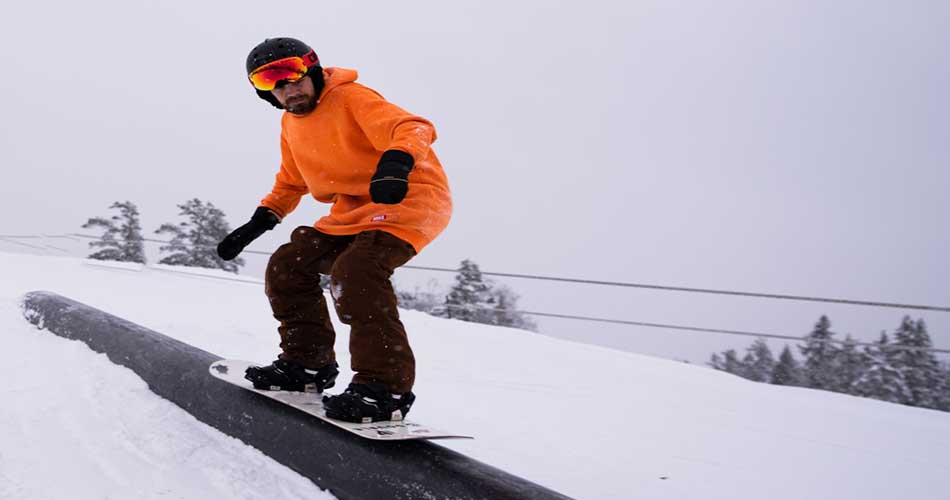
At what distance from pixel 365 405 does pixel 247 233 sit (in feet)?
4.38

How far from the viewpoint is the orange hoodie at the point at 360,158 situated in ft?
7.56

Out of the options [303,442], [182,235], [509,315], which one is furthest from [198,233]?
[303,442]

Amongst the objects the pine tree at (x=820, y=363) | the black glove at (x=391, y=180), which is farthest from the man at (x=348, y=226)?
the pine tree at (x=820, y=363)

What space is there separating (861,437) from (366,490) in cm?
339

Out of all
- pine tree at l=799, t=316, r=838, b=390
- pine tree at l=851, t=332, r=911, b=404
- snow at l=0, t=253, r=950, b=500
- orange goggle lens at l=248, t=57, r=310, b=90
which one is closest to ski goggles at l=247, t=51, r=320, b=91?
orange goggle lens at l=248, t=57, r=310, b=90

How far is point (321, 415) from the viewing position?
2.17 meters

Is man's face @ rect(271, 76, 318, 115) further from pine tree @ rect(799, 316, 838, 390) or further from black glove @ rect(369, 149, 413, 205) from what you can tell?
pine tree @ rect(799, 316, 838, 390)

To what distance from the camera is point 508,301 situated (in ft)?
64.4

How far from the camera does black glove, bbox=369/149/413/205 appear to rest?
2.00 meters

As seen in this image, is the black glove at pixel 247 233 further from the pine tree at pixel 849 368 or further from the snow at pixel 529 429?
the pine tree at pixel 849 368

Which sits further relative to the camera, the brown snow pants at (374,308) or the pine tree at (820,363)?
the pine tree at (820,363)

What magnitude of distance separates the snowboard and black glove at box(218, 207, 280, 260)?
21.0 inches

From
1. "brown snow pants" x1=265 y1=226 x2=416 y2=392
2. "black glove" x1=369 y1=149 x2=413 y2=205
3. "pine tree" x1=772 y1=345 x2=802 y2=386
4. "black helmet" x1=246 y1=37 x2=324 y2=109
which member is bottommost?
"pine tree" x1=772 y1=345 x2=802 y2=386

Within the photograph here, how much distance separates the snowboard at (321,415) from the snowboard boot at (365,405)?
27 mm
